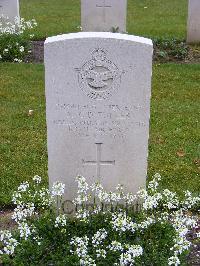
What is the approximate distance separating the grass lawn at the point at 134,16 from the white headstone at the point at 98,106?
7.44 meters

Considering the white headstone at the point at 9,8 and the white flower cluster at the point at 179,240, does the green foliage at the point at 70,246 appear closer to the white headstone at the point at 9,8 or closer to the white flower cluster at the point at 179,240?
the white flower cluster at the point at 179,240

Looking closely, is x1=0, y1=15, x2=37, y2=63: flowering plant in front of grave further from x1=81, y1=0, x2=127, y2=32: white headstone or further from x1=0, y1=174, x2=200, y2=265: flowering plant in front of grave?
x1=0, y1=174, x2=200, y2=265: flowering plant in front of grave

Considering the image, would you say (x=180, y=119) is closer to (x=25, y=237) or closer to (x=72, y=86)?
(x=72, y=86)

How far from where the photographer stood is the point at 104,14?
1065cm

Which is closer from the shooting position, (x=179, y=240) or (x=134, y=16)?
(x=179, y=240)

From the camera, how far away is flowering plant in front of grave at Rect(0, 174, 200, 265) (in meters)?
3.75

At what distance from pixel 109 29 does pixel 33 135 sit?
188 inches

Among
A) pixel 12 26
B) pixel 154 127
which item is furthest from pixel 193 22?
pixel 154 127

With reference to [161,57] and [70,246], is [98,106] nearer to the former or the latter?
[70,246]

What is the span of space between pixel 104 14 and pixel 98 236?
7458 millimetres

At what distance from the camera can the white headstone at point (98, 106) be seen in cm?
404

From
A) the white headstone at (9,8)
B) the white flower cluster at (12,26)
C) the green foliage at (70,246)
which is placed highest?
the white headstone at (9,8)

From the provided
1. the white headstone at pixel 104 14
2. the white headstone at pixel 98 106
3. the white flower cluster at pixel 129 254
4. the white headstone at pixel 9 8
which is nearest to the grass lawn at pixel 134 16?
the white headstone at pixel 9 8

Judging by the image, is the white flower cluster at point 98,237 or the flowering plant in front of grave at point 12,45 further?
the flowering plant in front of grave at point 12,45
